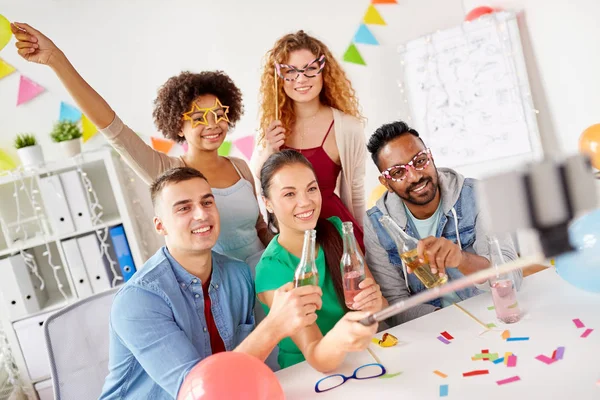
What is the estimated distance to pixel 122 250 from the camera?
2.91m

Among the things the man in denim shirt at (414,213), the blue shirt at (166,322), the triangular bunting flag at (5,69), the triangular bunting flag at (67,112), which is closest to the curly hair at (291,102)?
the man in denim shirt at (414,213)

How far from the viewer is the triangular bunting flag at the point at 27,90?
10.1 feet

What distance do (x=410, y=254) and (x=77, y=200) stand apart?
1900 millimetres

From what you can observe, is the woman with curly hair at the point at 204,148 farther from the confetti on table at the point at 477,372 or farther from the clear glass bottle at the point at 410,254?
the confetti on table at the point at 477,372

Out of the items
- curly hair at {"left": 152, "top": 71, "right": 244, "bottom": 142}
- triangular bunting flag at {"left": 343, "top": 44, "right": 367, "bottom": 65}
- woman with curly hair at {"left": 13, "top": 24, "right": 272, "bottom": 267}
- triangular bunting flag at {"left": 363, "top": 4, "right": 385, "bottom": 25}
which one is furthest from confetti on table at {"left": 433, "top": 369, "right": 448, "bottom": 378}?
triangular bunting flag at {"left": 363, "top": 4, "right": 385, "bottom": 25}

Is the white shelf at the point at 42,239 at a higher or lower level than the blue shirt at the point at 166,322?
higher

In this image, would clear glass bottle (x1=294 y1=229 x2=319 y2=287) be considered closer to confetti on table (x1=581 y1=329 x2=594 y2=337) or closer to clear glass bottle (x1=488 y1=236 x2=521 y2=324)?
clear glass bottle (x1=488 y1=236 x2=521 y2=324)

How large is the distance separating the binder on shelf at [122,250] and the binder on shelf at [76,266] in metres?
0.18

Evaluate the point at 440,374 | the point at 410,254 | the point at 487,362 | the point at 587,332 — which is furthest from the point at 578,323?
the point at 410,254

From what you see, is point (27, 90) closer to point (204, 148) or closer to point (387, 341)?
point (204, 148)

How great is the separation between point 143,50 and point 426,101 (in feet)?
5.99

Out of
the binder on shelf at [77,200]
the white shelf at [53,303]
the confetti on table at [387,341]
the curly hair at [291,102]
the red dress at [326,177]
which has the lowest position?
the confetti on table at [387,341]

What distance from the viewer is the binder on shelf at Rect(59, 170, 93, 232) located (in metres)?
2.84

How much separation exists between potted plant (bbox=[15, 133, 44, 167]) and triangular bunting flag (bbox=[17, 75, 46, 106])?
1.07ft
